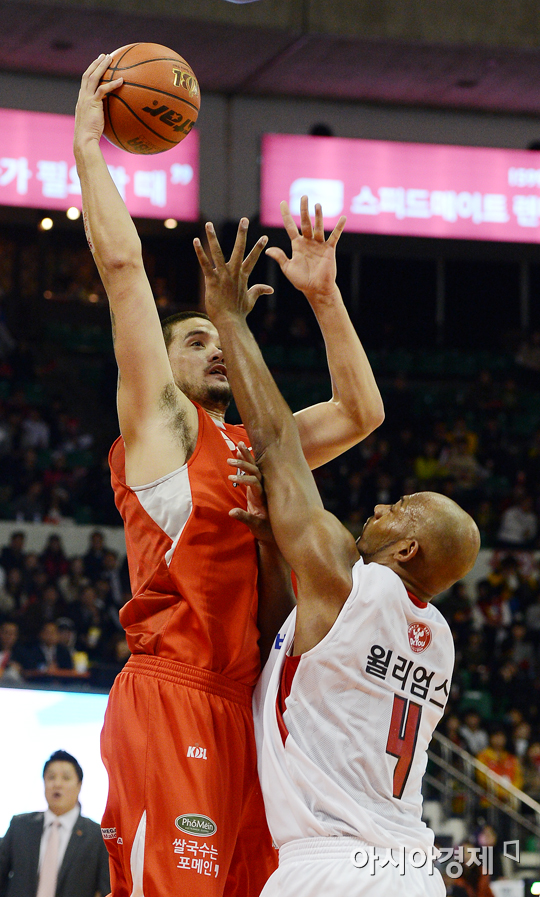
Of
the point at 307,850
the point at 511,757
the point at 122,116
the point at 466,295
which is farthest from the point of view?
the point at 466,295

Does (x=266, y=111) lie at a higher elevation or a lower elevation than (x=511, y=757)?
higher

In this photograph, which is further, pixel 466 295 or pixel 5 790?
pixel 466 295

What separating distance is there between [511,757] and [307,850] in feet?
30.6

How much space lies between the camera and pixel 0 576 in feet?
40.3

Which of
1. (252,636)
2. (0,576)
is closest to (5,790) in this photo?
(252,636)

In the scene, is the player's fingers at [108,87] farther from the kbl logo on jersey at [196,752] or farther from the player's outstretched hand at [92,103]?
the kbl logo on jersey at [196,752]

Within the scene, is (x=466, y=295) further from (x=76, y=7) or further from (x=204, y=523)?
(x=204, y=523)

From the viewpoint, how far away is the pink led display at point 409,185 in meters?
15.0

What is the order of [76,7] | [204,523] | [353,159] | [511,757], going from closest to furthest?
1. [204,523]
2. [511,757]
3. [76,7]
4. [353,159]

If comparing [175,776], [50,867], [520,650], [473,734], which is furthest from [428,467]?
[175,776]

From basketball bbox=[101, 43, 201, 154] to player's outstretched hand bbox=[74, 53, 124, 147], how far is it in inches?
1.2

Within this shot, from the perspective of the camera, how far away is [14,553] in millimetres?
12719

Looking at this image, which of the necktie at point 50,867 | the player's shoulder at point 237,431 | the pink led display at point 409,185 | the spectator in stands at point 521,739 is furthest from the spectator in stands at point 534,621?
the player's shoulder at point 237,431

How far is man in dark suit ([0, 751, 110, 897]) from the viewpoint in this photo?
5586mm
